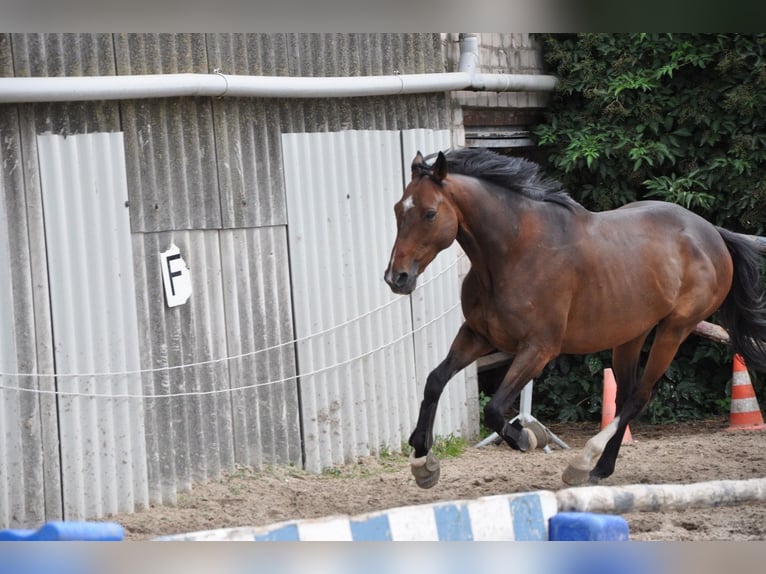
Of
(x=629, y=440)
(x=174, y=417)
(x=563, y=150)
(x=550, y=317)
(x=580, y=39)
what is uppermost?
(x=580, y=39)

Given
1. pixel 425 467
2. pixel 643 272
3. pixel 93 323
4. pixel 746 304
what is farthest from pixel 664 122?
pixel 93 323

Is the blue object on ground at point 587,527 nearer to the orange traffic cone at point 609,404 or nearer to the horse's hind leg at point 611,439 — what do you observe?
the horse's hind leg at point 611,439

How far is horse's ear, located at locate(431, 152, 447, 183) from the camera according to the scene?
526cm

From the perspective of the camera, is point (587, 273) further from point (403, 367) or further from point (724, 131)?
point (724, 131)

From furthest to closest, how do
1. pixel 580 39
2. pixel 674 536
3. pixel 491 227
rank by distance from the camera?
1. pixel 580 39
2. pixel 491 227
3. pixel 674 536

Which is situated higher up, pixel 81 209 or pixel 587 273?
pixel 81 209

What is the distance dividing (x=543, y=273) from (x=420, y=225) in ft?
2.67

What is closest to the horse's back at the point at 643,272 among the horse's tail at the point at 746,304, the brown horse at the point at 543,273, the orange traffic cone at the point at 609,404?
the brown horse at the point at 543,273

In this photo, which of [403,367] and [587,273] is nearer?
[587,273]

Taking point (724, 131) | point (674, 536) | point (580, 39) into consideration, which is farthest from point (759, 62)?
point (674, 536)

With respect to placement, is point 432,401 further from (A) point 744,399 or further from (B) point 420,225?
(A) point 744,399

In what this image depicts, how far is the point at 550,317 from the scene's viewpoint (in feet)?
18.5

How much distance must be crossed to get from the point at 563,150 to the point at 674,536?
450cm

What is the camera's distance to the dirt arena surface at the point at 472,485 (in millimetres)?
5309
